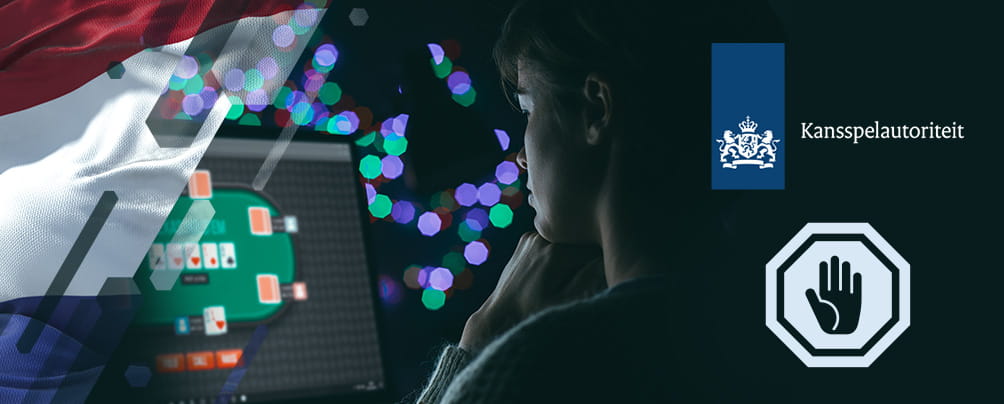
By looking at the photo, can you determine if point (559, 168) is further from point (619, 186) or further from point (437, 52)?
point (437, 52)

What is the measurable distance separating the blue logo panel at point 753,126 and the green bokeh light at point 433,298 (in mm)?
727

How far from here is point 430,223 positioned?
152 centimetres

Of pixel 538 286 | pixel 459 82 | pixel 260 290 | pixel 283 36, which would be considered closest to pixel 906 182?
pixel 459 82

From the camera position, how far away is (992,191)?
1909mm

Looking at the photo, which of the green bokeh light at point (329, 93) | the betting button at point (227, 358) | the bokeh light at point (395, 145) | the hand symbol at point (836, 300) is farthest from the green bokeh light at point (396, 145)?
the hand symbol at point (836, 300)

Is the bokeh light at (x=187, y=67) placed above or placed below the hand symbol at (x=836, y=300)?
above

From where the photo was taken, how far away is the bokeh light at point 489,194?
5.28 ft

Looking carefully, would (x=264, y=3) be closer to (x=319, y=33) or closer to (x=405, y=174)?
(x=319, y=33)

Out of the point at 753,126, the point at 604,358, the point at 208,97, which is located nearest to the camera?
the point at 604,358

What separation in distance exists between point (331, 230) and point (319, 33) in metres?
0.51

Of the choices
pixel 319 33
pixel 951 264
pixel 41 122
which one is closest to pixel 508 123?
pixel 319 33

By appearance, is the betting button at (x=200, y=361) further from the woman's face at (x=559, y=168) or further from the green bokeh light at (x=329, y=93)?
the green bokeh light at (x=329, y=93)

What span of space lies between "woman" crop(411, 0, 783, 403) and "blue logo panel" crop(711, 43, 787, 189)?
1.13 m

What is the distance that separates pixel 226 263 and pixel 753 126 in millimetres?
1313
